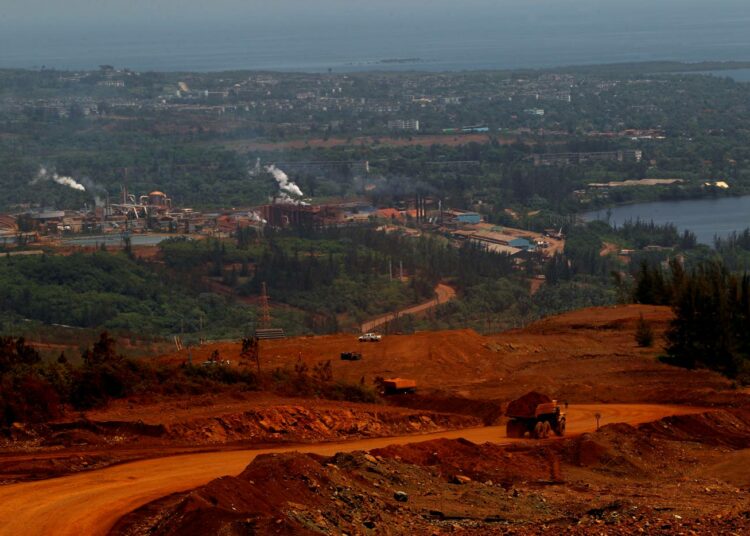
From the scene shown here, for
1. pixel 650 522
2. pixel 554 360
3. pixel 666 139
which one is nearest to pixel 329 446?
pixel 650 522

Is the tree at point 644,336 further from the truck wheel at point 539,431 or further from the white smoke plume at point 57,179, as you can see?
the white smoke plume at point 57,179

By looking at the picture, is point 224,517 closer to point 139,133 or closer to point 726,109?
point 139,133

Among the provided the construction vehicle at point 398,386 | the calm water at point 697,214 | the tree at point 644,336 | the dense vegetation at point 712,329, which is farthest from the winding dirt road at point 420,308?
the calm water at point 697,214

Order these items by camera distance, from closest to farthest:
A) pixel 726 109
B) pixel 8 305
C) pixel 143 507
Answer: pixel 143 507 < pixel 8 305 < pixel 726 109

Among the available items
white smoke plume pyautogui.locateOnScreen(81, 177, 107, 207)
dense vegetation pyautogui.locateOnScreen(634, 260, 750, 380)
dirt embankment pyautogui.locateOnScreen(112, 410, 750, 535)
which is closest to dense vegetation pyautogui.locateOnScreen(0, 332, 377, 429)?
dirt embankment pyautogui.locateOnScreen(112, 410, 750, 535)

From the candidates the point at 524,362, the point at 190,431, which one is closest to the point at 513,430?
the point at 190,431

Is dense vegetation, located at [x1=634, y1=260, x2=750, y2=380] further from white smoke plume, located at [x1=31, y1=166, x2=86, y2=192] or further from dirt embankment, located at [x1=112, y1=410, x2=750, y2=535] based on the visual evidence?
white smoke plume, located at [x1=31, y1=166, x2=86, y2=192]

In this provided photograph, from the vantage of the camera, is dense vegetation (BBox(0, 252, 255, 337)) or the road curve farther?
dense vegetation (BBox(0, 252, 255, 337))
